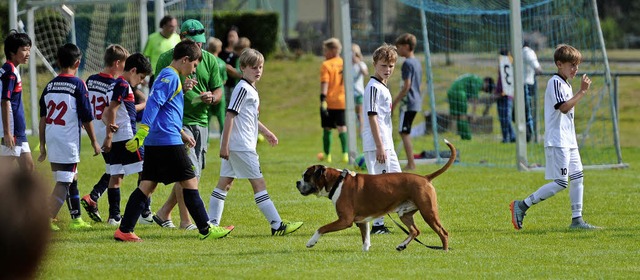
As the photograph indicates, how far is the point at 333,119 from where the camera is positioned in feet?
52.6

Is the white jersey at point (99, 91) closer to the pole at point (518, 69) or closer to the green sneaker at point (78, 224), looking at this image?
the green sneaker at point (78, 224)

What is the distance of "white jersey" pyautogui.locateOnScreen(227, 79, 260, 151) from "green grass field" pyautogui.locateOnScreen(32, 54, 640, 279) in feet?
2.60

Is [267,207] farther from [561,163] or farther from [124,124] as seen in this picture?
[561,163]

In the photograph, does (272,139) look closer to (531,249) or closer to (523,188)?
(531,249)

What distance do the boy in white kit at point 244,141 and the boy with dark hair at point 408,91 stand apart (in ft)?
18.4

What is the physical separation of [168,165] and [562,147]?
3.54 metres

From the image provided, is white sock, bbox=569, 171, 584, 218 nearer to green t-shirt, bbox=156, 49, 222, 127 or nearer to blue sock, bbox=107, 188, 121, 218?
green t-shirt, bbox=156, 49, 222, 127

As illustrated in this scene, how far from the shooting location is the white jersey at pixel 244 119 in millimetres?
8039

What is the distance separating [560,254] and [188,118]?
11.5 feet

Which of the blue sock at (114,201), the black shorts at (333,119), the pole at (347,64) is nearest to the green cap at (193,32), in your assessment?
the blue sock at (114,201)

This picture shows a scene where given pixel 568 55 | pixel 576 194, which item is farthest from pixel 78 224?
pixel 568 55

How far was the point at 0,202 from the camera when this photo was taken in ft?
4.98

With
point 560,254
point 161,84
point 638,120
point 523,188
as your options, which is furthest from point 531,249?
point 638,120

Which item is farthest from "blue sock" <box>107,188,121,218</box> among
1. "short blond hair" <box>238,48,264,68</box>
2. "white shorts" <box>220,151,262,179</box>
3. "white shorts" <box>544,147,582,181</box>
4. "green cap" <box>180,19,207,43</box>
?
"white shorts" <box>544,147,582,181</box>
